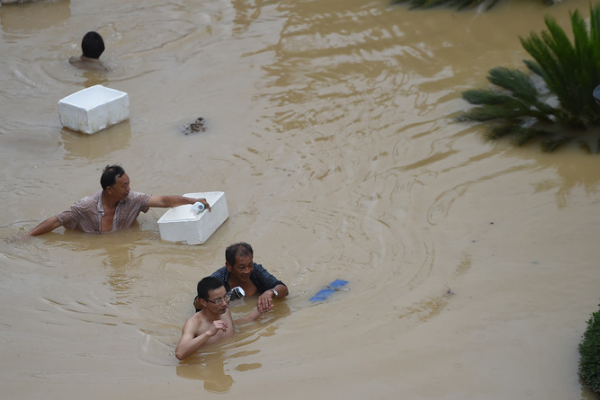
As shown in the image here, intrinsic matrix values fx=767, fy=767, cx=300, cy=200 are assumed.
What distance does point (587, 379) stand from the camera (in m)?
4.50

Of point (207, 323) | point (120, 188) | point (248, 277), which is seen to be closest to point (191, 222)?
point (120, 188)

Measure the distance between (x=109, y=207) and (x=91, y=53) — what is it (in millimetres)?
3956

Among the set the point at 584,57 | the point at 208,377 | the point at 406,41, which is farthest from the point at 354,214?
the point at 406,41

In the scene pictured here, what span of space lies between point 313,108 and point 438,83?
1.56 metres

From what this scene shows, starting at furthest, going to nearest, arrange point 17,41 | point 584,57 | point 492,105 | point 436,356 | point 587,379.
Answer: point 17,41 < point 492,105 < point 584,57 < point 436,356 < point 587,379

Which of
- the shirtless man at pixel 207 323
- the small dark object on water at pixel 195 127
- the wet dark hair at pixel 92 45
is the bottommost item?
the shirtless man at pixel 207 323

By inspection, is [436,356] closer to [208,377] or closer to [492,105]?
[208,377]

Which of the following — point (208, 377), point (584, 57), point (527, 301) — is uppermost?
point (584, 57)

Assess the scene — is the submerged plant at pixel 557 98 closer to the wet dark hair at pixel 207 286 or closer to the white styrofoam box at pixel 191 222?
the white styrofoam box at pixel 191 222

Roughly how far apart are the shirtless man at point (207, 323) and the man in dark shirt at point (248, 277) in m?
0.21

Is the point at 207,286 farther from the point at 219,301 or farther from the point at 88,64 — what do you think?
the point at 88,64

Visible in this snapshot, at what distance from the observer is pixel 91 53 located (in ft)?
33.1

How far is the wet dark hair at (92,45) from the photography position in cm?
1000

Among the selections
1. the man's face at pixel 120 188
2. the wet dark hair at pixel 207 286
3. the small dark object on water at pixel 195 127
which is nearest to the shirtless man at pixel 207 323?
the wet dark hair at pixel 207 286
